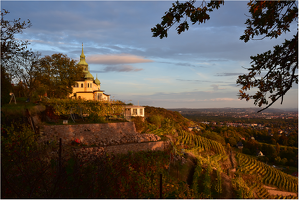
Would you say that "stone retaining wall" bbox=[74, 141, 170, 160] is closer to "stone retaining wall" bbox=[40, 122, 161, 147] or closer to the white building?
"stone retaining wall" bbox=[40, 122, 161, 147]

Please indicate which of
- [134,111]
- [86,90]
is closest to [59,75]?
[86,90]

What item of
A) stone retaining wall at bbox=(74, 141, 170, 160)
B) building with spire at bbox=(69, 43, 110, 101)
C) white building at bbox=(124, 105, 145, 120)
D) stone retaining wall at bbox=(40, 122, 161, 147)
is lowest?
stone retaining wall at bbox=(74, 141, 170, 160)

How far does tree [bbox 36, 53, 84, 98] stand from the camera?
2433cm

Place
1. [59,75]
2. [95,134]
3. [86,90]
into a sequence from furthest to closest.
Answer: [86,90], [59,75], [95,134]

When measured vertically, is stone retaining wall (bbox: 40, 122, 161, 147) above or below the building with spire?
below

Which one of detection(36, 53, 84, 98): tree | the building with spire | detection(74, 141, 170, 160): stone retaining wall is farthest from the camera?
the building with spire

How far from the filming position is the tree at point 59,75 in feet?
79.8

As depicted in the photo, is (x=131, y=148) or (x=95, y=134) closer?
(x=131, y=148)

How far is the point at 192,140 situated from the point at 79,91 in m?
18.5

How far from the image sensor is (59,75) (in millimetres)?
26094

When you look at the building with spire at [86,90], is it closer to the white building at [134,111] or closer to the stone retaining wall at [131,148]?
the white building at [134,111]

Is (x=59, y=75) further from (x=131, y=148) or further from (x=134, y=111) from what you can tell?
(x=131, y=148)

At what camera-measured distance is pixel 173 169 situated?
14508 mm

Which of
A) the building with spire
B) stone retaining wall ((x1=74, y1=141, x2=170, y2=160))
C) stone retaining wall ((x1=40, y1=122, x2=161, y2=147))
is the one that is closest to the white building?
stone retaining wall ((x1=40, y1=122, x2=161, y2=147))
